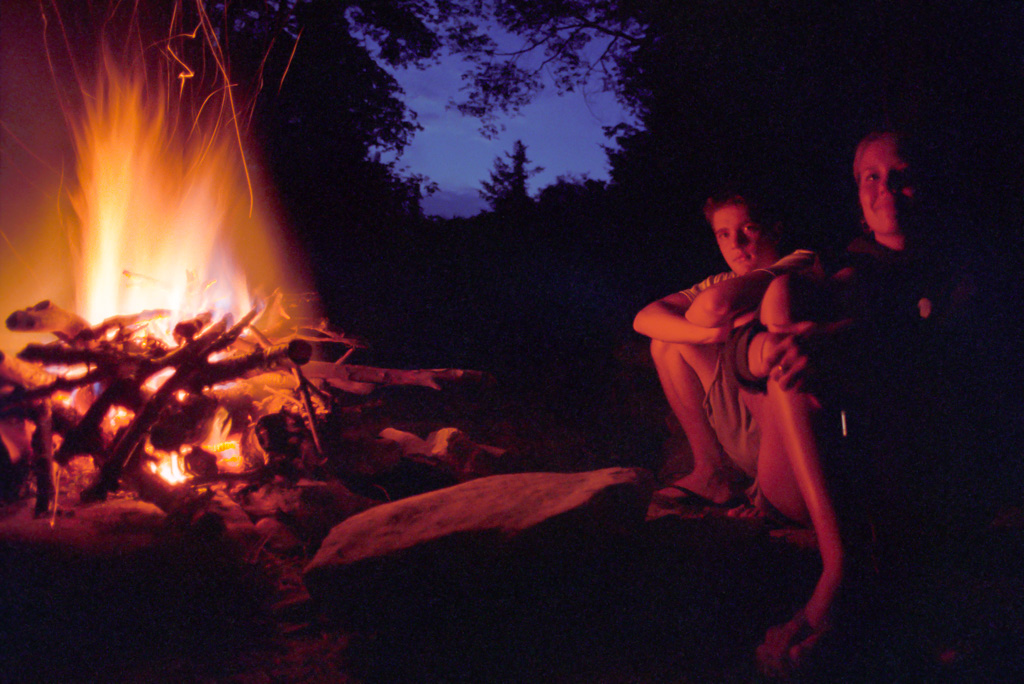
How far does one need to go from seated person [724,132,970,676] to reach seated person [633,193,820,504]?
15.3 inches

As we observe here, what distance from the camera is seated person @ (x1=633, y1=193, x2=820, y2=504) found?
96.3 inches

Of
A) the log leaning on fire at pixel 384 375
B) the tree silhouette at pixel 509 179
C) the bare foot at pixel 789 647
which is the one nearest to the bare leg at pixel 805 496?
the bare foot at pixel 789 647

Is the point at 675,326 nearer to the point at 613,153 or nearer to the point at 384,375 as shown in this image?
the point at 384,375

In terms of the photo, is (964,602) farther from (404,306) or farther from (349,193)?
(349,193)

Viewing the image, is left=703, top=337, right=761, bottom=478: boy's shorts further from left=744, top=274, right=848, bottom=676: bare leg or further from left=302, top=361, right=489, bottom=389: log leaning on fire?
left=302, top=361, right=489, bottom=389: log leaning on fire

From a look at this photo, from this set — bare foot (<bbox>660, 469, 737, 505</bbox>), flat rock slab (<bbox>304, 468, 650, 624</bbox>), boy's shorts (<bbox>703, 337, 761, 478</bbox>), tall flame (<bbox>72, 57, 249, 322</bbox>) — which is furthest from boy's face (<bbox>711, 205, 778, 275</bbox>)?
tall flame (<bbox>72, 57, 249, 322</bbox>)

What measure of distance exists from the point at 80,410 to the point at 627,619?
101 inches

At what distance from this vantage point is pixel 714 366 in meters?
2.57

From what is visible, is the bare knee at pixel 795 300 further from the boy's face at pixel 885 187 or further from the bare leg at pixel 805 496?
the boy's face at pixel 885 187

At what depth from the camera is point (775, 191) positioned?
8.39 feet

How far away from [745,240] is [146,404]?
2.66 meters

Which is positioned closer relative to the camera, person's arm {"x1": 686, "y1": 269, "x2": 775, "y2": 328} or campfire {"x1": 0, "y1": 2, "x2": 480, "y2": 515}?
person's arm {"x1": 686, "y1": 269, "x2": 775, "y2": 328}

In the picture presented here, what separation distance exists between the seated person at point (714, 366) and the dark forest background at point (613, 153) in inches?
9.4

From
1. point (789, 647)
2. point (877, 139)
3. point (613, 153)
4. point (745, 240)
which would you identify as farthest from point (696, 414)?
point (613, 153)
